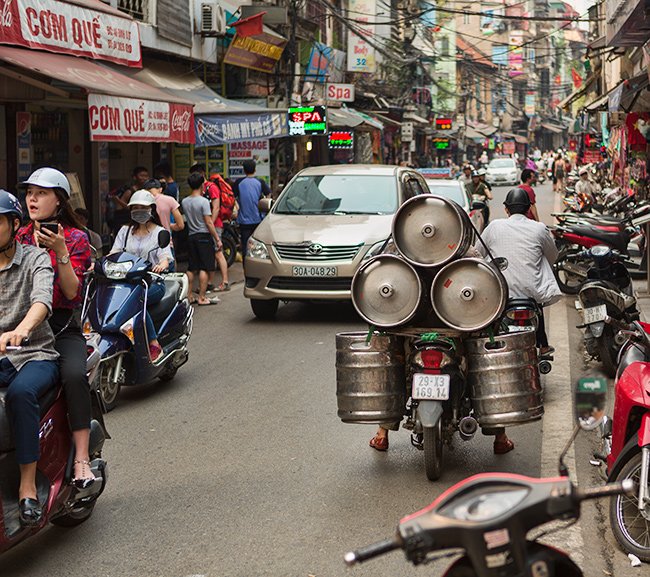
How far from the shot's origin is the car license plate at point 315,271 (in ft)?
40.3

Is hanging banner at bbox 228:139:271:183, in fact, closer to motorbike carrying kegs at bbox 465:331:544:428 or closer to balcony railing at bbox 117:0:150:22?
balcony railing at bbox 117:0:150:22

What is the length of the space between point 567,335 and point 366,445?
17.0ft

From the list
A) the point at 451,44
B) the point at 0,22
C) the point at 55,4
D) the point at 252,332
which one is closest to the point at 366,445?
the point at 252,332

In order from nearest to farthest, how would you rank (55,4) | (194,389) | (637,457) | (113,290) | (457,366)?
(637,457)
(457,366)
(113,290)
(194,389)
(55,4)

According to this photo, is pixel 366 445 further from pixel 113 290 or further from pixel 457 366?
pixel 113 290

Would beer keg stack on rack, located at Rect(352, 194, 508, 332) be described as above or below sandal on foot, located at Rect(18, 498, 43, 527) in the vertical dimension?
above

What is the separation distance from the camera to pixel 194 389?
9.19 metres

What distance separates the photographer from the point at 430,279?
21.5 feet

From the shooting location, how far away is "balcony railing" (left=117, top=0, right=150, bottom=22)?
18406mm

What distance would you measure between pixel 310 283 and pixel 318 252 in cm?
36

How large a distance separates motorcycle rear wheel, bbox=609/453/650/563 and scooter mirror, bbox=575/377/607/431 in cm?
218

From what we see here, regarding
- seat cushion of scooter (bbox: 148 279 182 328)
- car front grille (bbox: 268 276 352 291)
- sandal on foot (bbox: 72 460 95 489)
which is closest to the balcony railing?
car front grille (bbox: 268 276 352 291)

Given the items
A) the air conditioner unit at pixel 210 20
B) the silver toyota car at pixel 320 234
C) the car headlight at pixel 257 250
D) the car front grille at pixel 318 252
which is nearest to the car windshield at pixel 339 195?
the silver toyota car at pixel 320 234

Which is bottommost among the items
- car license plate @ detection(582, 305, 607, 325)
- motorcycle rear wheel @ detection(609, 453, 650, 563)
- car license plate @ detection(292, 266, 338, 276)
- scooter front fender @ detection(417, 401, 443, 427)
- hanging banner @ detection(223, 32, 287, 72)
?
motorcycle rear wheel @ detection(609, 453, 650, 563)
